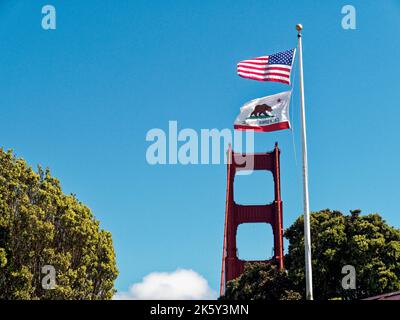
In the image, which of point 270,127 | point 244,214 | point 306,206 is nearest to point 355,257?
point 306,206

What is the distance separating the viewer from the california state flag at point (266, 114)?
73.1 ft

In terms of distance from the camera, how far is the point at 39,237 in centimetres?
3938

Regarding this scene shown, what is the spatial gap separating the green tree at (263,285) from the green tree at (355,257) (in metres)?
1.55

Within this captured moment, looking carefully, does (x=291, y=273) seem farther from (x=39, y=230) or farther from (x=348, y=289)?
(x=39, y=230)

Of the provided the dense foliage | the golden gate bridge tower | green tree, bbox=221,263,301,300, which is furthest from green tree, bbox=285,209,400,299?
the golden gate bridge tower

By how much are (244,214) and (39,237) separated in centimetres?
5359

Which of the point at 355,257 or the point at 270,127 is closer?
the point at 270,127

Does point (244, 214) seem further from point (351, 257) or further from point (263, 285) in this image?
point (351, 257)

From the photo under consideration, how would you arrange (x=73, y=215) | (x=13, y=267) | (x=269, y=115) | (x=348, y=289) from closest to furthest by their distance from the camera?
(x=269, y=115), (x=13, y=267), (x=73, y=215), (x=348, y=289)

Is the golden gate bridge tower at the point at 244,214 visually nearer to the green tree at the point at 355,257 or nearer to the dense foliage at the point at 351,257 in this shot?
the dense foliage at the point at 351,257

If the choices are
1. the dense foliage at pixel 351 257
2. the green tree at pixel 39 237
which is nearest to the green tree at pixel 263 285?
the dense foliage at pixel 351 257
